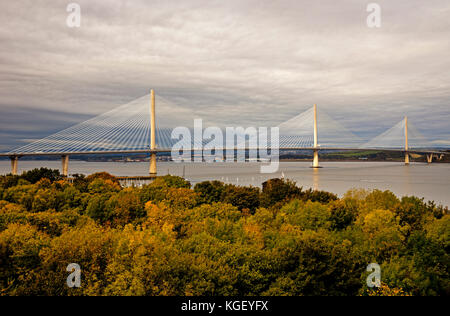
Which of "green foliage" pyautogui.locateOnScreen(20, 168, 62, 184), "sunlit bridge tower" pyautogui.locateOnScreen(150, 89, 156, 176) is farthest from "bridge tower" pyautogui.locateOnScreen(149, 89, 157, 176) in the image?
"green foliage" pyautogui.locateOnScreen(20, 168, 62, 184)

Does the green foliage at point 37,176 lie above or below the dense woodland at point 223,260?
above

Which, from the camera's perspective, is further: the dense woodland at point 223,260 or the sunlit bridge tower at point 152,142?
the sunlit bridge tower at point 152,142

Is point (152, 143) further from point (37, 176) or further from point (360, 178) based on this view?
point (360, 178)

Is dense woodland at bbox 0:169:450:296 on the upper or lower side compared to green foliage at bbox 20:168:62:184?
lower

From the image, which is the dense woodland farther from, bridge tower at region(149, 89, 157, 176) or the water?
bridge tower at region(149, 89, 157, 176)

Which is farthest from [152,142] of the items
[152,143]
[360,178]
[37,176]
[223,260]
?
[223,260]

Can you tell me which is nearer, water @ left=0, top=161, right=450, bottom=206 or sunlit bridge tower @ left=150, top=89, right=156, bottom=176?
water @ left=0, top=161, right=450, bottom=206

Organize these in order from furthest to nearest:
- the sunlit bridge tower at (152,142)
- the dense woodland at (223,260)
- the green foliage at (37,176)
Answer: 1. the sunlit bridge tower at (152,142)
2. the green foliage at (37,176)
3. the dense woodland at (223,260)

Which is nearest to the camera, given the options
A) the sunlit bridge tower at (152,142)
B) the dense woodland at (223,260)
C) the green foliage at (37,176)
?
the dense woodland at (223,260)

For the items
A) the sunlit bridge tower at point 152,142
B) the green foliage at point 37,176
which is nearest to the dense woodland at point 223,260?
the green foliage at point 37,176

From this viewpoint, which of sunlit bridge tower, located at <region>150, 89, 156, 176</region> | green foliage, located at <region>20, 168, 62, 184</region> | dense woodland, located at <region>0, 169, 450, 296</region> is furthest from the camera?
sunlit bridge tower, located at <region>150, 89, 156, 176</region>

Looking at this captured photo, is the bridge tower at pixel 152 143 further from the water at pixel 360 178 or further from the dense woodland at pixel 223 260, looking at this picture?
the dense woodland at pixel 223 260
